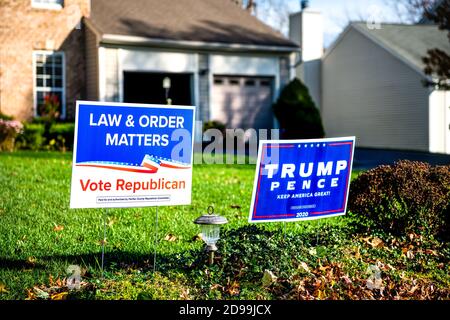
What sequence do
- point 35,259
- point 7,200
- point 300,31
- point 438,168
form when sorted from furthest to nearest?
point 300,31 → point 7,200 → point 438,168 → point 35,259

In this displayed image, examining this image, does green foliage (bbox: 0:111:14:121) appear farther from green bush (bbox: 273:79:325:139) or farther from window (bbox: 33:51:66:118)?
green bush (bbox: 273:79:325:139)

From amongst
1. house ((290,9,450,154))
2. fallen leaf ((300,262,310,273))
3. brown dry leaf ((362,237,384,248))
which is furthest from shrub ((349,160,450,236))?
house ((290,9,450,154))

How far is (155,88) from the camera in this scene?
25469 millimetres

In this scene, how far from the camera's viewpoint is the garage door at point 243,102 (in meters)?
24.3

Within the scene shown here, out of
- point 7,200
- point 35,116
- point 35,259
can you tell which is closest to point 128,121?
point 35,259

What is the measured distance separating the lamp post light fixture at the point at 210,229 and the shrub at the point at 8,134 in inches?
505

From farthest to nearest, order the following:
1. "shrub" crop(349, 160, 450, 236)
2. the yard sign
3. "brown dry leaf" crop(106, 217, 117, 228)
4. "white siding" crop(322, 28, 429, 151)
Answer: "white siding" crop(322, 28, 429, 151) < "brown dry leaf" crop(106, 217, 117, 228) < "shrub" crop(349, 160, 450, 236) < the yard sign

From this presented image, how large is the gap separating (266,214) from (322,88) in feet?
81.4

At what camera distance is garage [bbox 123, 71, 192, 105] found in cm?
2428

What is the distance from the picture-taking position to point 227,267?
6.29 metres

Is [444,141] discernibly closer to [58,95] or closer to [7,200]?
[58,95]

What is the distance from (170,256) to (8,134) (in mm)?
12283

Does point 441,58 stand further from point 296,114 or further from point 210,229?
point 210,229
